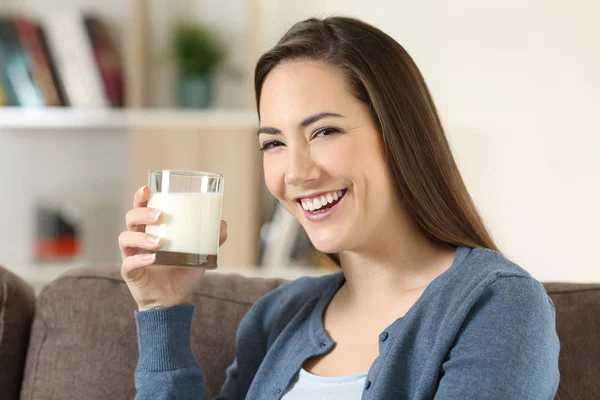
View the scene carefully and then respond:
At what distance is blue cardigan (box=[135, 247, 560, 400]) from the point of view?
117 centimetres

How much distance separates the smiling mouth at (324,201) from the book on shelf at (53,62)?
2286 mm

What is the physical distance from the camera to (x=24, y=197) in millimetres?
3816

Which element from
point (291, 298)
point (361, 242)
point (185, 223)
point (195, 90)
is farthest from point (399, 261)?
point (195, 90)

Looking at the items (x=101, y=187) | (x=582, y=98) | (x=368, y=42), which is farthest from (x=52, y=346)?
(x=582, y=98)

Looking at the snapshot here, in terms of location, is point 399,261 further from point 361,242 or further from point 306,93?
point 306,93

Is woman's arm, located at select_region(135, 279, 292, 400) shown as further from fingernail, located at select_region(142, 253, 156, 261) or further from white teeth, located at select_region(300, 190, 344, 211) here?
white teeth, located at select_region(300, 190, 344, 211)

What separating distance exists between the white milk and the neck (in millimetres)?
299

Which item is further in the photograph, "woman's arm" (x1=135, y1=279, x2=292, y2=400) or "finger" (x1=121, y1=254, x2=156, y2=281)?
"woman's arm" (x1=135, y1=279, x2=292, y2=400)

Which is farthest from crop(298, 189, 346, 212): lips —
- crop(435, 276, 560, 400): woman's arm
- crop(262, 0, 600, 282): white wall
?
crop(262, 0, 600, 282): white wall

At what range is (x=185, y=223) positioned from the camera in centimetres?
137

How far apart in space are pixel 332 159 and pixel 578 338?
0.63m

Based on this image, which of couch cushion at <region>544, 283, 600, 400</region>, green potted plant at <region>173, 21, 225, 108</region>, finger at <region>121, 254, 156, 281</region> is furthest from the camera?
green potted plant at <region>173, 21, 225, 108</region>

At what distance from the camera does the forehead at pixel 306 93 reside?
1425 millimetres

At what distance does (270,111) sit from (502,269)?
20.2 inches
